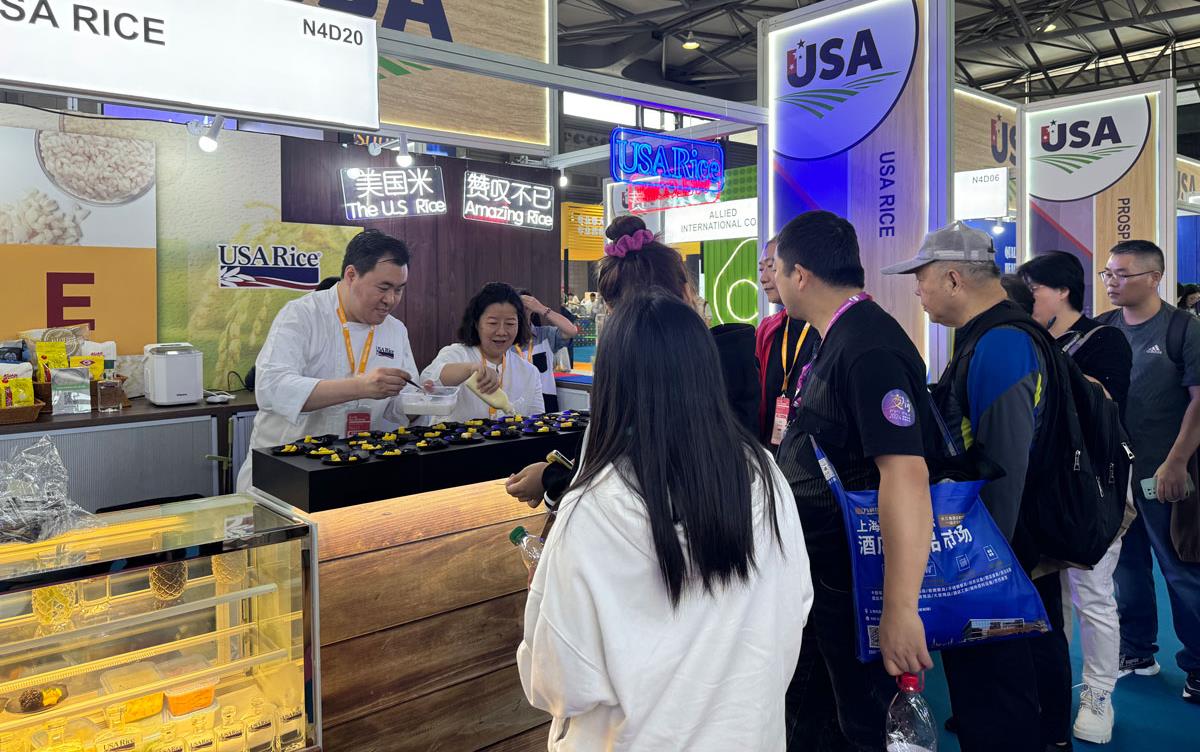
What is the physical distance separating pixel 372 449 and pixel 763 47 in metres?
3.57

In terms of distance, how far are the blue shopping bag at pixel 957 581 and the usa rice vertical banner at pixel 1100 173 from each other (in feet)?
19.4

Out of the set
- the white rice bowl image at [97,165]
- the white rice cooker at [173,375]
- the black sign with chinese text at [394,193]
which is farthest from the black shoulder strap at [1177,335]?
the white rice bowl image at [97,165]

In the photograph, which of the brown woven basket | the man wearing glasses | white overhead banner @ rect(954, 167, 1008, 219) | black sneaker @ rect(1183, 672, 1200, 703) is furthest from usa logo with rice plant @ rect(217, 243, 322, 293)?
white overhead banner @ rect(954, 167, 1008, 219)

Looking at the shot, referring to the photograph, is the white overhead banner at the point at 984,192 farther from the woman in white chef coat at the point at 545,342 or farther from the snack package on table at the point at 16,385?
the snack package on table at the point at 16,385

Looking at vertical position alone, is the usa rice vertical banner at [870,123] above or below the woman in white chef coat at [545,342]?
above

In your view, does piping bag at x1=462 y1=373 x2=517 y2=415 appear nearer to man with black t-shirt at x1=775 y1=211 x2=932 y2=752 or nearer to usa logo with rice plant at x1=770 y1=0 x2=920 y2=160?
man with black t-shirt at x1=775 y1=211 x2=932 y2=752

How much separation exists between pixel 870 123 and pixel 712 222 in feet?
9.94

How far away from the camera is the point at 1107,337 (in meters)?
3.16

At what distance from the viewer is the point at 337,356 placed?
3.31 metres

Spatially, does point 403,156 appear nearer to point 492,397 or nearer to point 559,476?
point 492,397

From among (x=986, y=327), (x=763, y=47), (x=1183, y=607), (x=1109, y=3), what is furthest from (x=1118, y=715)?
(x=1109, y=3)

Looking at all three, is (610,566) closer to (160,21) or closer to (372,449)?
(372,449)

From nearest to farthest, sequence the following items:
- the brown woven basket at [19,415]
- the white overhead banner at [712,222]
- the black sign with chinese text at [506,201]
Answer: the brown woven basket at [19,415], the black sign with chinese text at [506,201], the white overhead banner at [712,222]

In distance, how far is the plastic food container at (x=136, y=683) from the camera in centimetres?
173
